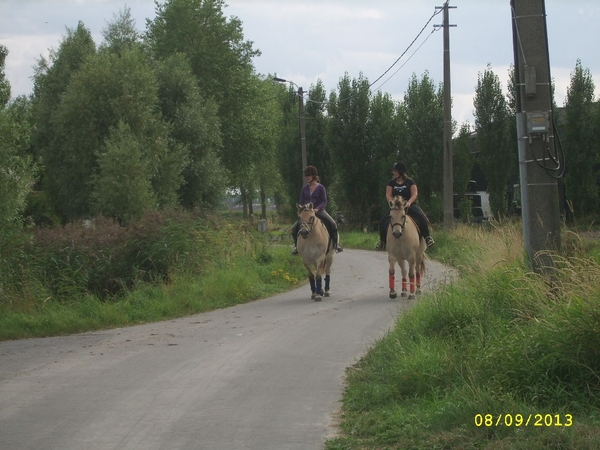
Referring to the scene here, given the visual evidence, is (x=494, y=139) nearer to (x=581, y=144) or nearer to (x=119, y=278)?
(x=581, y=144)

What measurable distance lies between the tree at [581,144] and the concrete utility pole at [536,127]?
32658 mm

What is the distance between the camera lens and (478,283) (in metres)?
10.5

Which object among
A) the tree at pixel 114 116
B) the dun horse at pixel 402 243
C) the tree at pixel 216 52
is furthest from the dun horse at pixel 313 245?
the tree at pixel 216 52

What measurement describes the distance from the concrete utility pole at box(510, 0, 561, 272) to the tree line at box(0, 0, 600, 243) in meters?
23.1

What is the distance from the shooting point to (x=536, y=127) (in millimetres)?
9492

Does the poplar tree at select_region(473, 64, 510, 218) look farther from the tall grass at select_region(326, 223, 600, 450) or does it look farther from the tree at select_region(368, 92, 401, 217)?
the tall grass at select_region(326, 223, 600, 450)

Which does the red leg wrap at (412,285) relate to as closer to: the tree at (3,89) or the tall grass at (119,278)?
the tall grass at (119,278)

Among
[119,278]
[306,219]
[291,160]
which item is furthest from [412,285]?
[291,160]

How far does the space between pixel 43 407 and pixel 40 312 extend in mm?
7293

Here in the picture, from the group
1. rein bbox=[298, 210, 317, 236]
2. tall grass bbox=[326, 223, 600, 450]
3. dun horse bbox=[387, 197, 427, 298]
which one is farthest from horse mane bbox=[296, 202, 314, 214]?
tall grass bbox=[326, 223, 600, 450]

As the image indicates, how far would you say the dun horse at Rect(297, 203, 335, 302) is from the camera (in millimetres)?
16438

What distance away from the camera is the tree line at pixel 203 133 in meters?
37.6

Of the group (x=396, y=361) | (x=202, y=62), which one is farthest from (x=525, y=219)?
(x=202, y=62)

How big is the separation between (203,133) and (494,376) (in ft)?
134
